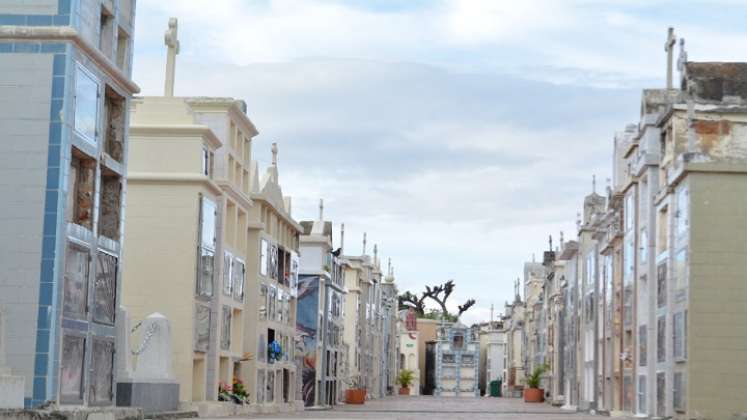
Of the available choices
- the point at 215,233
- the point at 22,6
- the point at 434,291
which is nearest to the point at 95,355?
the point at 22,6

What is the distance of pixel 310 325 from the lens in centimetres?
8050

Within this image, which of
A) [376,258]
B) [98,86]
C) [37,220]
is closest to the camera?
[37,220]

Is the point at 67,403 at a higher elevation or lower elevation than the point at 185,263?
lower

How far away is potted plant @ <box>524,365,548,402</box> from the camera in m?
115

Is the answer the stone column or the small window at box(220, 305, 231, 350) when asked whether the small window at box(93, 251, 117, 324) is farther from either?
the small window at box(220, 305, 231, 350)

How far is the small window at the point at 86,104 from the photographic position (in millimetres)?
31219

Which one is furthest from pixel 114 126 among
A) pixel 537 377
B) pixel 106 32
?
pixel 537 377

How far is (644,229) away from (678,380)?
31.7ft

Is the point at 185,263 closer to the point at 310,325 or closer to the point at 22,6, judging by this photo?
the point at 22,6

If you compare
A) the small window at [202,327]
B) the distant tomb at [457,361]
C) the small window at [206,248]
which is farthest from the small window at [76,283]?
the distant tomb at [457,361]

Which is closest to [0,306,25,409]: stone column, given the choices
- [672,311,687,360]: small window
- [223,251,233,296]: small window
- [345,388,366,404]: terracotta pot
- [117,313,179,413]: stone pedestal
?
[117,313,179,413]: stone pedestal

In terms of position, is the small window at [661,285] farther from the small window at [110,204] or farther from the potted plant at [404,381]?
the potted plant at [404,381]

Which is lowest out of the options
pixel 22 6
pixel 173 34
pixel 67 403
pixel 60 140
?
pixel 67 403

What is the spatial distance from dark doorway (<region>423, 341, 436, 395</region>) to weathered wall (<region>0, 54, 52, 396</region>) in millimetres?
141338
